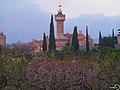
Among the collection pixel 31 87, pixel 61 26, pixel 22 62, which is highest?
pixel 61 26

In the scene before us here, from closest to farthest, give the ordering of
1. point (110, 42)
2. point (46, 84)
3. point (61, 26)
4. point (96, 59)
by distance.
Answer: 1. point (46, 84)
2. point (96, 59)
3. point (110, 42)
4. point (61, 26)

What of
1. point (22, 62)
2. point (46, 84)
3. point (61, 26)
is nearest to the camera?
point (46, 84)

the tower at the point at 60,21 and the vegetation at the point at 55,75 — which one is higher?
the tower at the point at 60,21

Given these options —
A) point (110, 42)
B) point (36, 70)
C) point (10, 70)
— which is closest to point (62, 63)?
point (36, 70)

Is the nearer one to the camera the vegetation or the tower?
the vegetation

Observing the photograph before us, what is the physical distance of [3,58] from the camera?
426 inches

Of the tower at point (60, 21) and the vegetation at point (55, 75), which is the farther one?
the tower at point (60, 21)

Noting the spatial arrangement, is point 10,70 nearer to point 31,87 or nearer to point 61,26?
point 31,87

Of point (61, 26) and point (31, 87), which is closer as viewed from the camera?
point (31, 87)

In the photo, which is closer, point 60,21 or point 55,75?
point 55,75

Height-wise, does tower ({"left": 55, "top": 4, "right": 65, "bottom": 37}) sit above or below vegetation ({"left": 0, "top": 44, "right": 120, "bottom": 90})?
above

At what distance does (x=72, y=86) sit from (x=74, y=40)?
3178 cm

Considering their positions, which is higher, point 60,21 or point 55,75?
point 60,21

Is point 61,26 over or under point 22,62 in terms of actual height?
over
